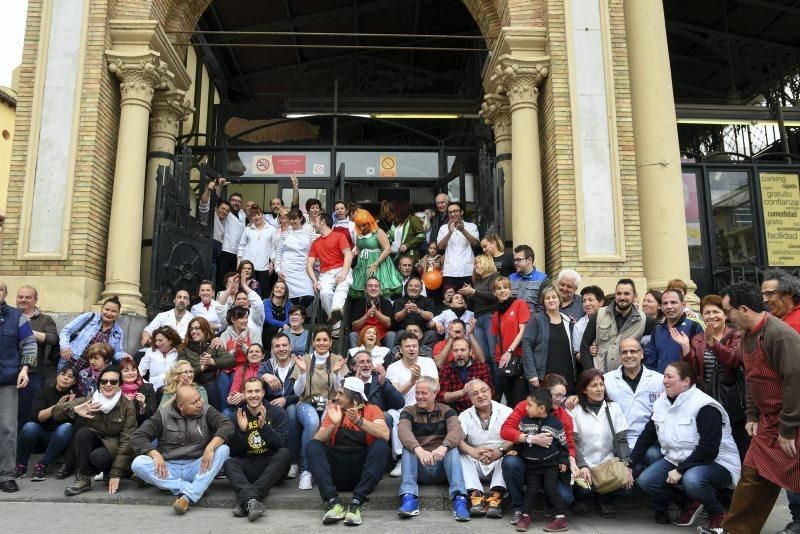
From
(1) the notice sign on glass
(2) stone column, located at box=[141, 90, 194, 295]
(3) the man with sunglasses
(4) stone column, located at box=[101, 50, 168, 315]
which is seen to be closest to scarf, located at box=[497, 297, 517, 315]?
(3) the man with sunglasses

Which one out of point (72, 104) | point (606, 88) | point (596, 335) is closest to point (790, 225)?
point (606, 88)

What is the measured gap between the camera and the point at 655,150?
34.4ft

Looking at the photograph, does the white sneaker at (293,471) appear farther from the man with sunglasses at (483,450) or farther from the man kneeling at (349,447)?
the man with sunglasses at (483,450)

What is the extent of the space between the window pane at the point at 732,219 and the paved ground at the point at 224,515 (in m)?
7.36

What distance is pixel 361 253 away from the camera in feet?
31.9

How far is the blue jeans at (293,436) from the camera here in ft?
22.8

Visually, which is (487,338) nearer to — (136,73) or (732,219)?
(136,73)

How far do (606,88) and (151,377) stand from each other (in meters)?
7.51

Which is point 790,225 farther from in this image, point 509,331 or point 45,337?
point 45,337

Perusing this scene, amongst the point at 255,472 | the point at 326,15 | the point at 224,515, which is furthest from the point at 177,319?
the point at 326,15

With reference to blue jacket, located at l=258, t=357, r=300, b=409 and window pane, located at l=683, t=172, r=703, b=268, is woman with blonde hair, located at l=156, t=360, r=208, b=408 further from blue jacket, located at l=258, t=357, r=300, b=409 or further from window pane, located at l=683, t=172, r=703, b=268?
window pane, located at l=683, t=172, r=703, b=268

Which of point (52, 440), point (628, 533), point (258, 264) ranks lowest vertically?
point (628, 533)

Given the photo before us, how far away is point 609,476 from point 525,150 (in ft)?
19.4

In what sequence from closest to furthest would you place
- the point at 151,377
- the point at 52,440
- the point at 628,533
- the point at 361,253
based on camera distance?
1. the point at 628,533
2. the point at 52,440
3. the point at 151,377
4. the point at 361,253
